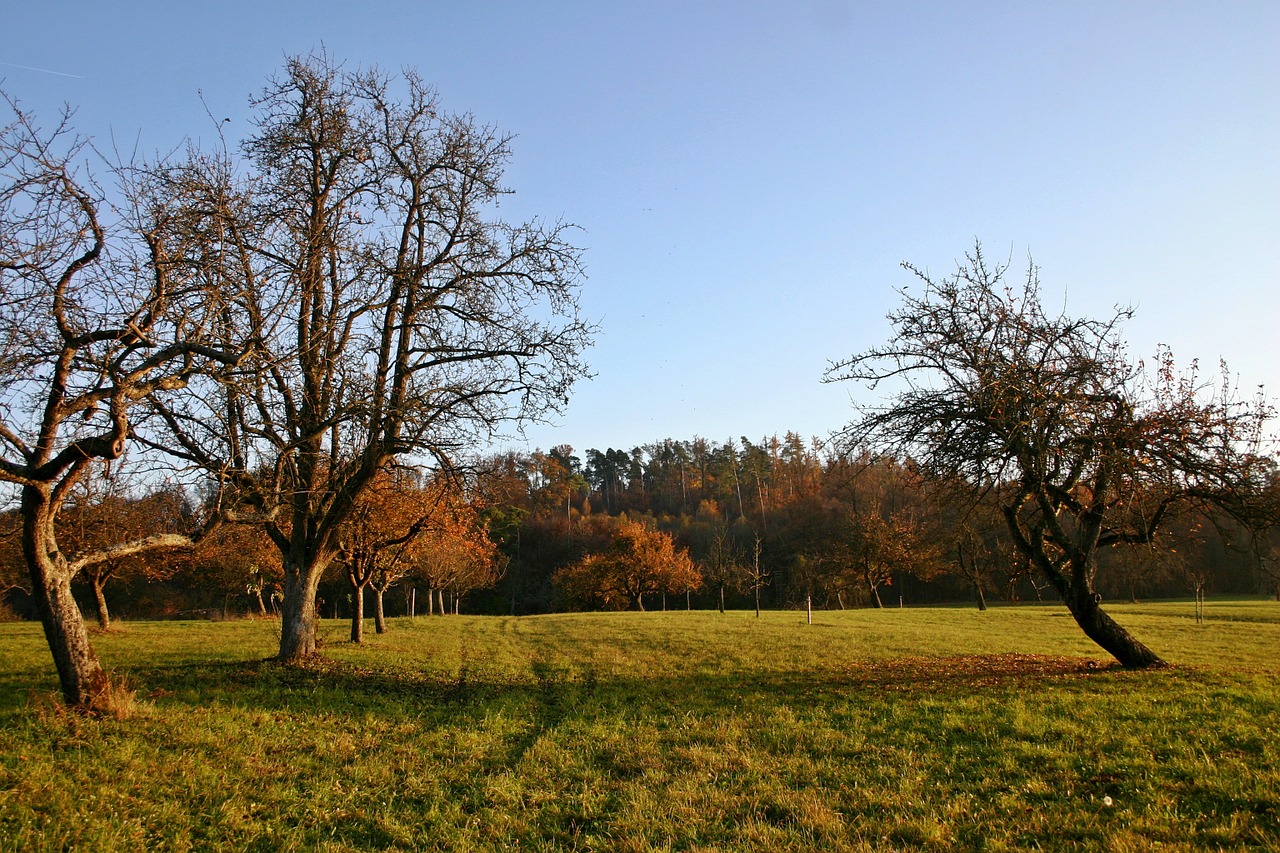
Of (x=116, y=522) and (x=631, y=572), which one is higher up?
(x=116, y=522)

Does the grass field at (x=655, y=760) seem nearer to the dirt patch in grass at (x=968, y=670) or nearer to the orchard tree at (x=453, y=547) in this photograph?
the dirt patch in grass at (x=968, y=670)

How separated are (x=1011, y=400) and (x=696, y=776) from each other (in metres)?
8.64

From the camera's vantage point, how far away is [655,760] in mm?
8125

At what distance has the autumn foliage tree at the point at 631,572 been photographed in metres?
59.7

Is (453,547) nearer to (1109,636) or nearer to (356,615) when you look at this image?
(356,615)

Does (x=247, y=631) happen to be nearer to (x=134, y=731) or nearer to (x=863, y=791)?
(x=134, y=731)

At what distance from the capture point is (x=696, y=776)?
24.2 feet

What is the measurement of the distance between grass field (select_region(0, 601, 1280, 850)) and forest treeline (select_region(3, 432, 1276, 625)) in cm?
328

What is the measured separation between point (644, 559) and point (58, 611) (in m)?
52.2

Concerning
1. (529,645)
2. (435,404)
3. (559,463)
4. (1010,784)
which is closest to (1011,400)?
(1010,784)

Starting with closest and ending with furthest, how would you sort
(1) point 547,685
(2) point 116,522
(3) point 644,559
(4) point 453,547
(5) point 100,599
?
(1) point 547,685 → (2) point 116,522 → (5) point 100,599 → (4) point 453,547 → (3) point 644,559

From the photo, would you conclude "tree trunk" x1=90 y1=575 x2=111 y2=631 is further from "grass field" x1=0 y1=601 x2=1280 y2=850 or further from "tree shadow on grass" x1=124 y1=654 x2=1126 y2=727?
"tree shadow on grass" x1=124 y1=654 x2=1126 y2=727

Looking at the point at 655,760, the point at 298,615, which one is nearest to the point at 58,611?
the point at 298,615

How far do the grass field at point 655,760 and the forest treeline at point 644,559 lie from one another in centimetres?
328
